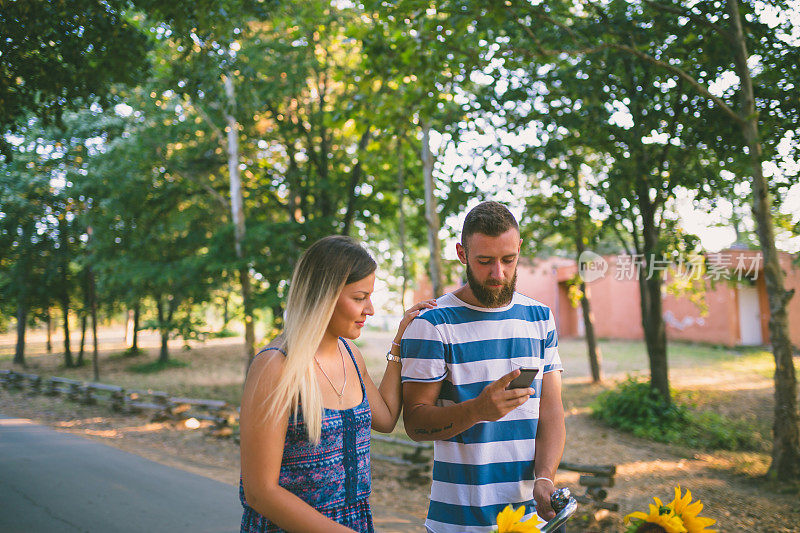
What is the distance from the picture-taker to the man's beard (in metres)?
2.29

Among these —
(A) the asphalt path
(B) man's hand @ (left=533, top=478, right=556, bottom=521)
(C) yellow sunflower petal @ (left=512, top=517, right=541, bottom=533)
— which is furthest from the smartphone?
(A) the asphalt path

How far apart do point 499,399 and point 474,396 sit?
30 cm

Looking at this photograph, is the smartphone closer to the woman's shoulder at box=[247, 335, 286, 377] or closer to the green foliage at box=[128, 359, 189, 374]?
the woman's shoulder at box=[247, 335, 286, 377]

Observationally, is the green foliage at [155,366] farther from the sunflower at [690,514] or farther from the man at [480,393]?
the sunflower at [690,514]

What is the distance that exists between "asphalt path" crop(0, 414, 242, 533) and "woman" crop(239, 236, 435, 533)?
14.0 feet

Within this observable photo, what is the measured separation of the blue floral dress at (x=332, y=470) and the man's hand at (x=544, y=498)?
25.2 inches

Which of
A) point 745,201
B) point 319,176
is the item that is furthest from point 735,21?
point 319,176

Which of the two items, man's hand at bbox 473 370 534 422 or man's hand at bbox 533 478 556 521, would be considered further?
man's hand at bbox 533 478 556 521

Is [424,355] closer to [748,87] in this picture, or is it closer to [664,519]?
[664,519]

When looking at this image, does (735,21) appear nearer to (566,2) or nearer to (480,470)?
(566,2)

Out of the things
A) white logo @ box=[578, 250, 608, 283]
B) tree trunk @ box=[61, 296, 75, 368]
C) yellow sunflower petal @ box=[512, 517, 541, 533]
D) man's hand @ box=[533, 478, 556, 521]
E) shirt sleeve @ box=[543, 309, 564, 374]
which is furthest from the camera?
tree trunk @ box=[61, 296, 75, 368]

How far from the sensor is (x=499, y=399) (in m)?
1.97

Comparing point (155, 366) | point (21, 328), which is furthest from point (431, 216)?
point (21, 328)

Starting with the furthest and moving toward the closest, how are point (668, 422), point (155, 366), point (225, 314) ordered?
point (155, 366) → point (225, 314) → point (668, 422)
